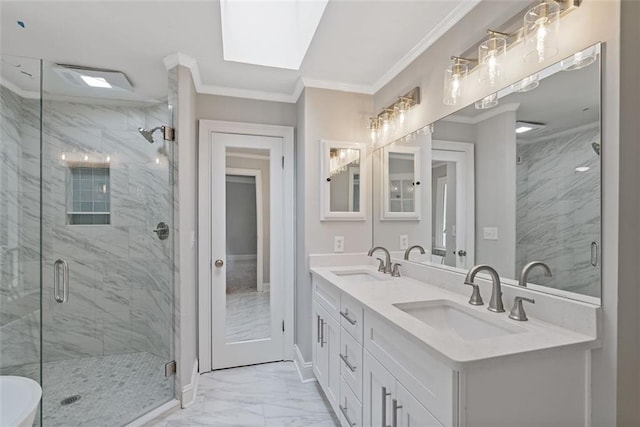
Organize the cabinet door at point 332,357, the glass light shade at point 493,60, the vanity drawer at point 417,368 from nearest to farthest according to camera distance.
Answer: the vanity drawer at point 417,368
the glass light shade at point 493,60
the cabinet door at point 332,357

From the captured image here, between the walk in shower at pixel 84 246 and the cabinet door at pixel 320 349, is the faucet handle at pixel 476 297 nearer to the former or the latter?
the cabinet door at pixel 320 349

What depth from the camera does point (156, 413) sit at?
199 centimetres

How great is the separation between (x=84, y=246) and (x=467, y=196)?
2940 mm

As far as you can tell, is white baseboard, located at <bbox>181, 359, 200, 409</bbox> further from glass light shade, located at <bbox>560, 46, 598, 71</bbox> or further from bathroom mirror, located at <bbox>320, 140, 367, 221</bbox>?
glass light shade, located at <bbox>560, 46, 598, 71</bbox>

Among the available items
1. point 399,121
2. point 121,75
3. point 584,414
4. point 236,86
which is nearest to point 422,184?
point 399,121

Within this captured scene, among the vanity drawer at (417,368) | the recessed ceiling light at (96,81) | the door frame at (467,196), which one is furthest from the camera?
the recessed ceiling light at (96,81)

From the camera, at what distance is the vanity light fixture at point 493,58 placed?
1392 mm

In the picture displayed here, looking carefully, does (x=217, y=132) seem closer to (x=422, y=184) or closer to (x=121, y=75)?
(x=121, y=75)

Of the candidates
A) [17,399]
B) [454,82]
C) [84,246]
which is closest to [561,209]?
[454,82]

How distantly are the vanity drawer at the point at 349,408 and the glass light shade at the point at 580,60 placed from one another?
170 cm

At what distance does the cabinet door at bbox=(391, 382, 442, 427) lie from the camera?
1009 millimetres

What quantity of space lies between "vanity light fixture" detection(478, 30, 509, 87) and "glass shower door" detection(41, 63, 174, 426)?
201cm

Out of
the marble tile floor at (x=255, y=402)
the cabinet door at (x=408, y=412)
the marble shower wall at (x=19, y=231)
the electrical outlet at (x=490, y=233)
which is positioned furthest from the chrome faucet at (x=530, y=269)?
the marble shower wall at (x=19, y=231)

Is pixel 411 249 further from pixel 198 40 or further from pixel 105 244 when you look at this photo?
pixel 105 244
